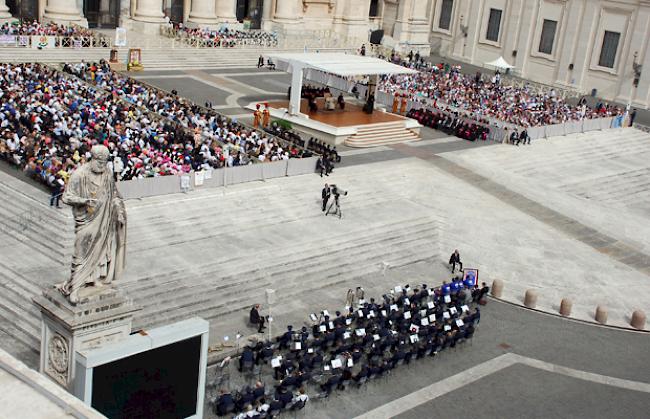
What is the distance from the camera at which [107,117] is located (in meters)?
40.5

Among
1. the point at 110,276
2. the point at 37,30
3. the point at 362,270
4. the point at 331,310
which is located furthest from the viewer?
the point at 37,30

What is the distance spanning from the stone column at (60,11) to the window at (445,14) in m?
34.0

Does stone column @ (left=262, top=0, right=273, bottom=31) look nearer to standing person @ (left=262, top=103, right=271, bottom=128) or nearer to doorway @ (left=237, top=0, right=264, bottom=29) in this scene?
doorway @ (left=237, top=0, right=264, bottom=29)

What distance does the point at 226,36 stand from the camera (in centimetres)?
6519

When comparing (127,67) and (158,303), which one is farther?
(127,67)

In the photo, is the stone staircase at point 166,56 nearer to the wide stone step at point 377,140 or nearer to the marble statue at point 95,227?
the wide stone step at point 377,140

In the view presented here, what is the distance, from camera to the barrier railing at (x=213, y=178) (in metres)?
33.7

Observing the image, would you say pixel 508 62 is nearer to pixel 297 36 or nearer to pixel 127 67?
pixel 297 36

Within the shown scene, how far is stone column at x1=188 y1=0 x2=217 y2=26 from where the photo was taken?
66750mm

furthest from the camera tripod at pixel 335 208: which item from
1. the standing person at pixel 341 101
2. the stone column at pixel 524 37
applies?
the stone column at pixel 524 37

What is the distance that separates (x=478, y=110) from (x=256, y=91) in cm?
1368

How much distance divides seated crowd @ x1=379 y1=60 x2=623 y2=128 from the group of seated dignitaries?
27.2 metres

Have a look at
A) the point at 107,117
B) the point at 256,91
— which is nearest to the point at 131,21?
the point at 256,91

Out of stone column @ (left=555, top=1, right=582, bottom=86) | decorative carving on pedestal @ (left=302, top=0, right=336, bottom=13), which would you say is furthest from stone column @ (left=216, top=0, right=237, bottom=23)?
stone column @ (left=555, top=1, right=582, bottom=86)
